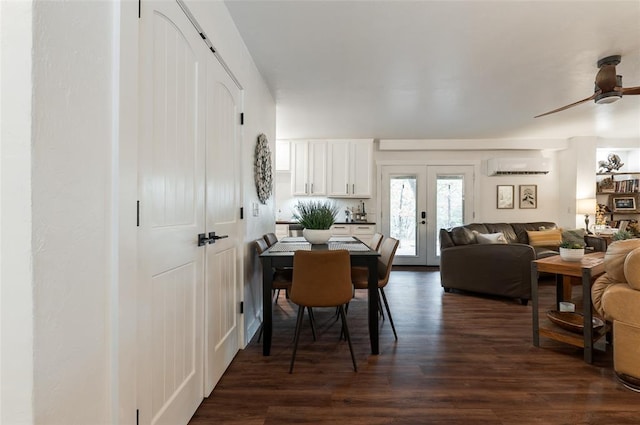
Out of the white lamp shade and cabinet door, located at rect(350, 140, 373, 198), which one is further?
cabinet door, located at rect(350, 140, 373, 198)

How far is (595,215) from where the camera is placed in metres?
5.69

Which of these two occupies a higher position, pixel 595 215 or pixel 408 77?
pixel 408 77

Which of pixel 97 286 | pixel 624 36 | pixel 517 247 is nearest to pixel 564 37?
pixel 624 36

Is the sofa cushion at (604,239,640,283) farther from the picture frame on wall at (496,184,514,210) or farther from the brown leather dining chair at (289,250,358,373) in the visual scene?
the picture frame on wall at (496,184,514,210)

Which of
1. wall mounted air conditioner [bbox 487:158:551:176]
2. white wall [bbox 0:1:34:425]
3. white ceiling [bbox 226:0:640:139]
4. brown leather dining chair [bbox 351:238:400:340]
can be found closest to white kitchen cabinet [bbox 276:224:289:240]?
white ceiling [bbox 226:0:640:139]

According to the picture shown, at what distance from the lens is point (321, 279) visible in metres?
2.17

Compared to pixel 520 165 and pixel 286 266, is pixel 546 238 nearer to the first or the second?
pixel 520 165

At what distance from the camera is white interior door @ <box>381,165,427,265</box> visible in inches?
243

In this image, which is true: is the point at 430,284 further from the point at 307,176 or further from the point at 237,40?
the point at 237,40

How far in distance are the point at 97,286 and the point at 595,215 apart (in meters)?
7.43

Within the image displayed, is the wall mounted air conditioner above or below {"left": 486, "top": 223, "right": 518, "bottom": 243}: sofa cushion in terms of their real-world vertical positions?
above

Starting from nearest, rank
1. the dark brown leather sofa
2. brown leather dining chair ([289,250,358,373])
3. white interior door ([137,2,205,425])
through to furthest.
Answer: white interior door ([137,2,205,425]) < brown leather dining chair ([289,250,358,373]) < the dark brown leather sofa

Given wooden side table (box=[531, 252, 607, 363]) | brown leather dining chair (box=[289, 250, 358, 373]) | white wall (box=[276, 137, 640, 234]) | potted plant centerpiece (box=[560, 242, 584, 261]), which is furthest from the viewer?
white wall (box=[276, 137, 640, 234])

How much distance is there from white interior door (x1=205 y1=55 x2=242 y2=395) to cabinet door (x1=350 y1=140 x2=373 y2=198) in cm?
362
